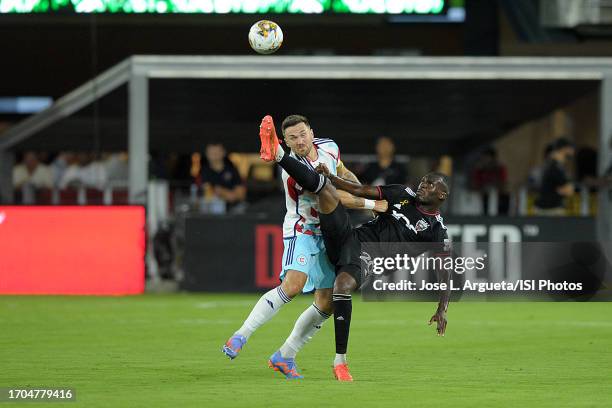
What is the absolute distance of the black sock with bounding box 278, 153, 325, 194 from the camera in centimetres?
916

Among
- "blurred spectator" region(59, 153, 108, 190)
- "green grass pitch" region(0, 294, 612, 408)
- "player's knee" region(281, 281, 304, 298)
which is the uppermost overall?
"blurred spectator" region(59, 153, 108, 190)

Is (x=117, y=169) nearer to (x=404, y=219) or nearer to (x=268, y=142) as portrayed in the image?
(x=404, y=219)

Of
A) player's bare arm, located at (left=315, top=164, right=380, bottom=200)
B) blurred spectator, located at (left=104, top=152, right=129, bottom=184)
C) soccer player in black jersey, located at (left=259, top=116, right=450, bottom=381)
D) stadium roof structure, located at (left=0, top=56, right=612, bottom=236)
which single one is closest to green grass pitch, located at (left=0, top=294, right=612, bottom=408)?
soccer player in black jersey, located at (left=259, top=116, right=450, bottom=381)

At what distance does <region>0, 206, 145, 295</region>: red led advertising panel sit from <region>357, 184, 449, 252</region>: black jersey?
334 inches

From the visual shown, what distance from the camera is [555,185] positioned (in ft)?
64.6

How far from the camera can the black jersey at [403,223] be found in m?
10.4

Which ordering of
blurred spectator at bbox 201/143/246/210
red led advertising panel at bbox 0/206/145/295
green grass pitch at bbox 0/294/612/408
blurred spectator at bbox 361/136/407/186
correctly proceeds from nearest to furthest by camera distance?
green grass pitch at bbox 0/294/612/408 → red led advertising panel at bbox 0/206/145/295 → blurred spectator at bbox 361/136/407/186 → blurred spectator at bbox 201/143/246/210

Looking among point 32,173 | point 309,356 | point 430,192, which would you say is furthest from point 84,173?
point 430,192

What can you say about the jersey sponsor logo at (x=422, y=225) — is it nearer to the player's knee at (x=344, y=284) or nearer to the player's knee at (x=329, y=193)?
the player's knee at (x=344, y=284)

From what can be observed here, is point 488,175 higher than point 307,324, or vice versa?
point 488,175

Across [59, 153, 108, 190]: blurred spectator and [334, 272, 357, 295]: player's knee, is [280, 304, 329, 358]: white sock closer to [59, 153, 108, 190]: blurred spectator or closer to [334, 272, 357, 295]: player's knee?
[334, 272, 357, 295]: player's knee

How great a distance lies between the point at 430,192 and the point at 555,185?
9.73 metres

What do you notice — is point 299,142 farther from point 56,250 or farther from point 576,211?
point 576,211

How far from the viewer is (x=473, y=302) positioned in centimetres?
1850
